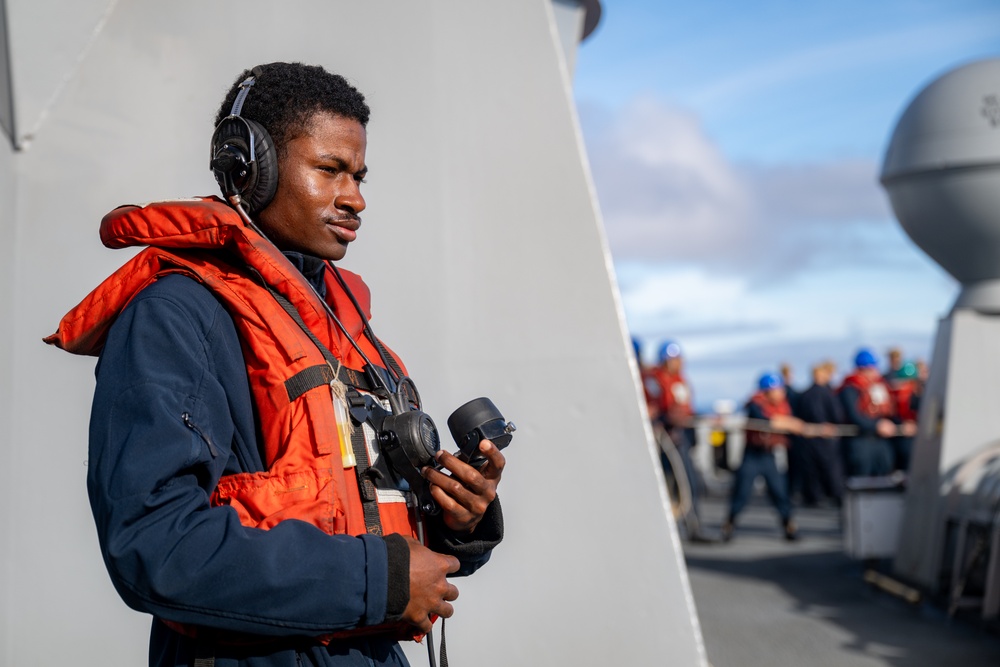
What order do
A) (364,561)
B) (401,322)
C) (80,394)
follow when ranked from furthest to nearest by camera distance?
(401,322), (80,394), (364,561)

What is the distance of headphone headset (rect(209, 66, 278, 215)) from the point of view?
177 centimetres

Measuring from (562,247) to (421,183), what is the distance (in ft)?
1.76

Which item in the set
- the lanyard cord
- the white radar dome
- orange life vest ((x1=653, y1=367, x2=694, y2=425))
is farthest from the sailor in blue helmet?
the lanyard cord

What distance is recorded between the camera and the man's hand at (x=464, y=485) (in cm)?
168

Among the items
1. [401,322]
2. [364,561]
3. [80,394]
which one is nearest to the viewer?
[364,561]

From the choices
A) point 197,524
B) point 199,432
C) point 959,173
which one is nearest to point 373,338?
point 199,432

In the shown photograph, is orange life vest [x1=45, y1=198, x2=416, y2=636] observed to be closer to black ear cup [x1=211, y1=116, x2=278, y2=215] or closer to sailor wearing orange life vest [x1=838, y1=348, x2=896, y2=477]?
black ear cup [x1=211, y1=116, x2=278, y2=215]

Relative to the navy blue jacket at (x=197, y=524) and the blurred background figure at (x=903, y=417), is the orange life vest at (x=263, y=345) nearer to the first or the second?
the navy blue jacket at (x=197, y=524)

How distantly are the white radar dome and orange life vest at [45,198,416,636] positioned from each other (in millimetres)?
6563

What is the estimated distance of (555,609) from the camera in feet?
10.9

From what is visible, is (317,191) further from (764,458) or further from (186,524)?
(764,458)

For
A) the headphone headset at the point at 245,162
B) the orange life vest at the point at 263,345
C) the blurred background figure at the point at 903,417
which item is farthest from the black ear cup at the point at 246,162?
the blurred background figure at the point at 903,417

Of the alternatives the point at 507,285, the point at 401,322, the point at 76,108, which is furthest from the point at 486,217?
the point at 76,108

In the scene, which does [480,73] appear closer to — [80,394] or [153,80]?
[153,80]
